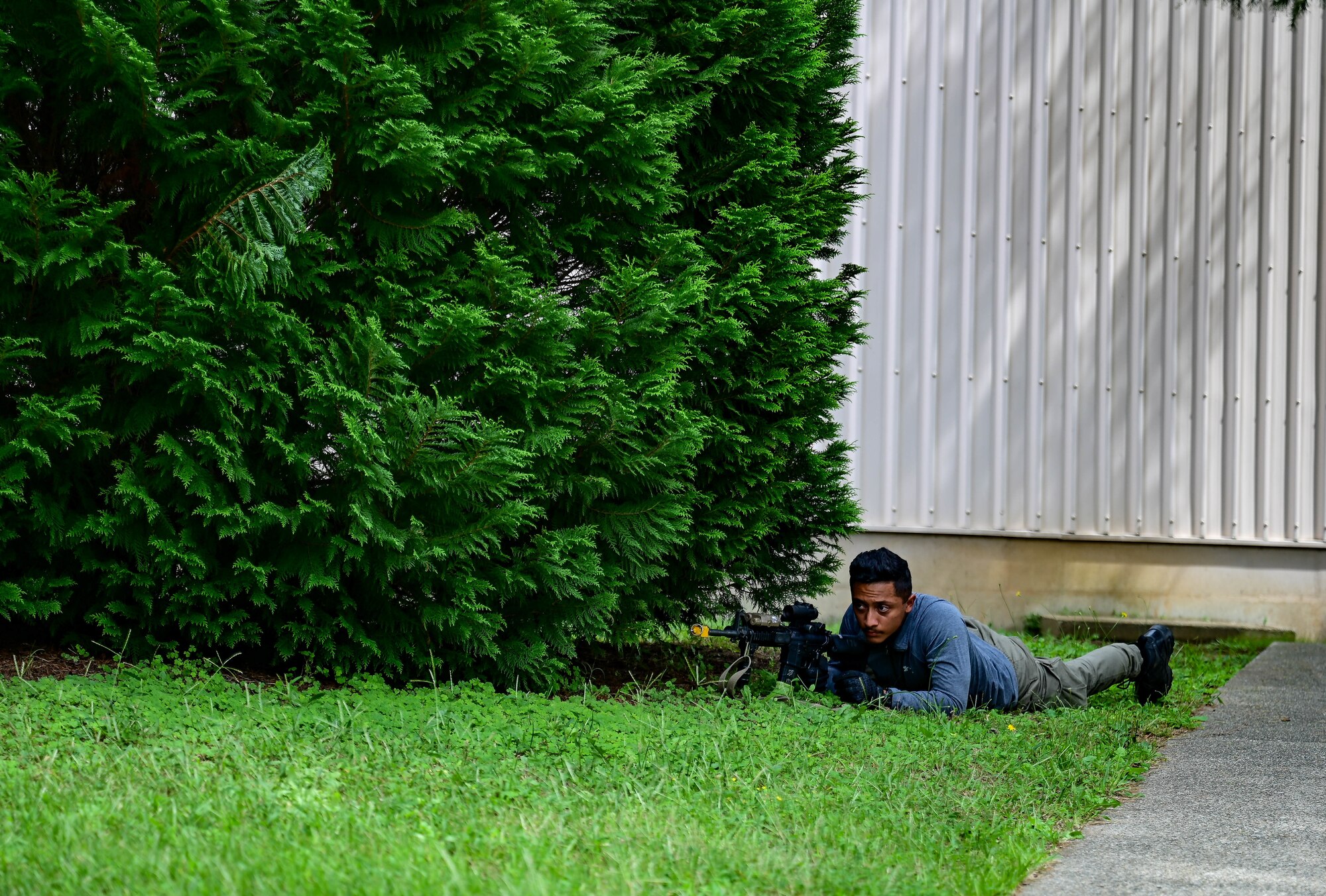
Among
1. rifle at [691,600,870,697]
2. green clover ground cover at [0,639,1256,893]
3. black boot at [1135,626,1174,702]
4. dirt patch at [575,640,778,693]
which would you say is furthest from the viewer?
black boot at [1135,626,1174,702]

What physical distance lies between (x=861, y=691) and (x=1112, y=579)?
5725mm

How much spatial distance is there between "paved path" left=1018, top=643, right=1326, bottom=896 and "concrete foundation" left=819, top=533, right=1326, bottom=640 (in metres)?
3.79

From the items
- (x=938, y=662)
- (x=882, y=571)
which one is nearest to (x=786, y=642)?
(x=882, y=571)

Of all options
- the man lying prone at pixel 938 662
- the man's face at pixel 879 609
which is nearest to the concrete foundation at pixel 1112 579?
the man lying prone at pixel 938 662

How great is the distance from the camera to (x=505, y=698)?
4.81 metres

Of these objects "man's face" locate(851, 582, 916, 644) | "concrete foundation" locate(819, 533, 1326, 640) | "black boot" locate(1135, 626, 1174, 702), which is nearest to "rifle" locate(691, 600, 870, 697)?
"man's face" locate(851, 582, 916, 644)

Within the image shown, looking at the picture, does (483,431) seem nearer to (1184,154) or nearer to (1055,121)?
(1055,121)

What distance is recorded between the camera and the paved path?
329 centimetres

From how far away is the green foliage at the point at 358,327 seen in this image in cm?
462

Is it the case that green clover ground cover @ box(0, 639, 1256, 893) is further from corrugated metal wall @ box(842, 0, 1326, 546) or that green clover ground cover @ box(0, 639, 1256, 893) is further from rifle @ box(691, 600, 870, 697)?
corrugated metal wall @ box(842, 0, 1326, 546)

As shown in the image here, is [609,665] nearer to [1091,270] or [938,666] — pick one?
[938,666]

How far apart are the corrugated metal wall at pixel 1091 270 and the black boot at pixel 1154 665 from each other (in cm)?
374

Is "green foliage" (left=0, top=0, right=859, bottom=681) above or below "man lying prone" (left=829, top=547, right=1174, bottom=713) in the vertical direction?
above

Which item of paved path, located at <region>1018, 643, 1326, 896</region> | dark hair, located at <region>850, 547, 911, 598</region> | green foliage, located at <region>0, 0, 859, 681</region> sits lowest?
paved path, located at <region>1018, 643, 1326, 896</region>
